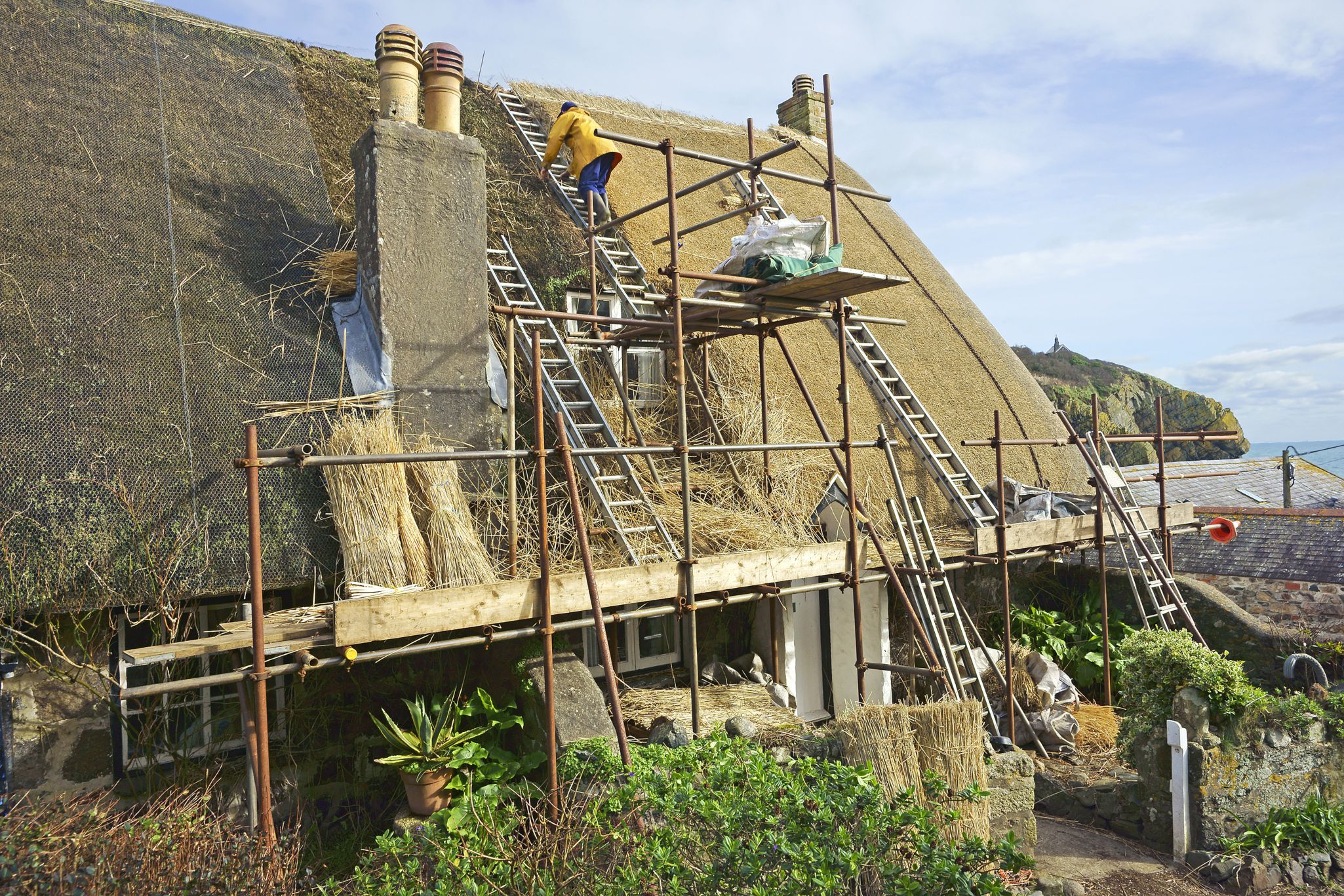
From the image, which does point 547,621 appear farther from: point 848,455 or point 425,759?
point 848,455

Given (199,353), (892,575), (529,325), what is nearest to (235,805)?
(199,353)

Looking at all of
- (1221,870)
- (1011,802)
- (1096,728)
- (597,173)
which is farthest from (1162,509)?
(597,173)

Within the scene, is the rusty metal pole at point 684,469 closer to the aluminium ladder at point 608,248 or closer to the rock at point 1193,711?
the aluminium ladder at point 608,248

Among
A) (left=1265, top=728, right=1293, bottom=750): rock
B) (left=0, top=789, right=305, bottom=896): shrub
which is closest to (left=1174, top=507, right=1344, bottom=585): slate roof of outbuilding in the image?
(left=1265, top=728, right=1293, bottom=750): rock

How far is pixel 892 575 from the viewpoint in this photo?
24.1ft

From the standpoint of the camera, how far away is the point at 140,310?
240 inches

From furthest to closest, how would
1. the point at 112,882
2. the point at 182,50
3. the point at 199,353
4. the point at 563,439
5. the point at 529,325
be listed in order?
1. the point at 182,50
2. the point at 529,325
3. the point at 199,353
4. the point at 563,439
5. the point at 112,882

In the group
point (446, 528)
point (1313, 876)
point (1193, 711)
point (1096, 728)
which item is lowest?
point (1313, 876)

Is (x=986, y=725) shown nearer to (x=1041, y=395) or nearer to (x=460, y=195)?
(x=1041, y=395)

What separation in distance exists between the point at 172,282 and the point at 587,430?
3.26 m

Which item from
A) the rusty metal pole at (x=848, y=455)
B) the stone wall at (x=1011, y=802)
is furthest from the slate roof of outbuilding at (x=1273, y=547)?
the rusty metal pole at (x=848, y=455)

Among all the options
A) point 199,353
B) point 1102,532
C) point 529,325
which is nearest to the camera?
point 199,353

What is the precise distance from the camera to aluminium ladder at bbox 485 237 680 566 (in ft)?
21.6

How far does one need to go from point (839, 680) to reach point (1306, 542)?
785 cm
